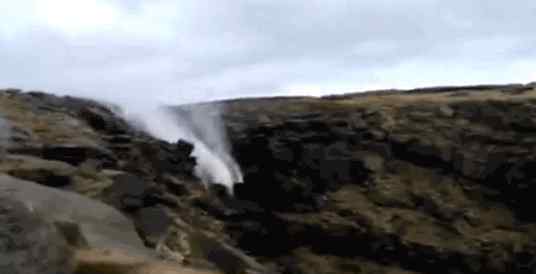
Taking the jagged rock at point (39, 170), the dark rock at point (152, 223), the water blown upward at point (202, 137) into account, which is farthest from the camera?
the water blown upward at point (202, 137)

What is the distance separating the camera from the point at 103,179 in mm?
19656

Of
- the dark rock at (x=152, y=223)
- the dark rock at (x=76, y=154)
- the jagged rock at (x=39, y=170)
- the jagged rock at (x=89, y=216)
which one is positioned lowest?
the dark rock at (x=152, y=223)

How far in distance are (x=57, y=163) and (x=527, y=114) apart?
16.4 metres

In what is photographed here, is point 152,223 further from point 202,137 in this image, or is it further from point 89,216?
point 202,137

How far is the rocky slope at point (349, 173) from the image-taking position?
24625 mm

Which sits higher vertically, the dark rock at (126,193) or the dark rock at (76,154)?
the dark rock at (76,154)

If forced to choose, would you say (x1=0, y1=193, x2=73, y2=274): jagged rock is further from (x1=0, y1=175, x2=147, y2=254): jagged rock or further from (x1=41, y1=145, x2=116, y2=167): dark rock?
(x1=41, y1=145, x2=116, y2=167): dark rock

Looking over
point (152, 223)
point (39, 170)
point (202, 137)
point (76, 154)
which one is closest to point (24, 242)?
point (152, 223)

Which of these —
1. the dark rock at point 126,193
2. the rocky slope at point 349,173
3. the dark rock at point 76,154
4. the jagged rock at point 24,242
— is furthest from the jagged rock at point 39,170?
the jagged rock at point 24,242

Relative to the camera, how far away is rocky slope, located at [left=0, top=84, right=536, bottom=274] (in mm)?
24625

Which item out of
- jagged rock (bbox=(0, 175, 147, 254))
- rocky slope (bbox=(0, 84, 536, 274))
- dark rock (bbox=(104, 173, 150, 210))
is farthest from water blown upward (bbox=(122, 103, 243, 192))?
jagged rock (bbox=(0, 175, 147, 254))

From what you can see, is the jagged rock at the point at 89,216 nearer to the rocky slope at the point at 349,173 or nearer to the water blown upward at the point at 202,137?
the rocky slope at the point at 349,173

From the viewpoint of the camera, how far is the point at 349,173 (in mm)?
29234

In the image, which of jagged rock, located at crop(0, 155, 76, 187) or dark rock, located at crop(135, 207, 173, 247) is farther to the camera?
jagged rock, located at crop(0, 155, 76, 187)
